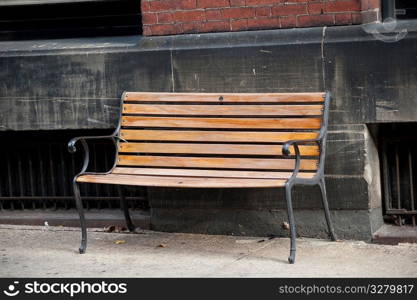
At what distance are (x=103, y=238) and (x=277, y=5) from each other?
6.73 feet

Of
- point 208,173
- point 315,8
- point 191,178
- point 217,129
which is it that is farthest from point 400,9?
point 191,178

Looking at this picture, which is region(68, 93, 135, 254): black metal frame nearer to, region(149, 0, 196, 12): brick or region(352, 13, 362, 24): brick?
region(149, 0, 196, 12): brick

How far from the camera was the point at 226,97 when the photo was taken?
7027mm

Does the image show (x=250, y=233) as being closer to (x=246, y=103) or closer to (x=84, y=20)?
(x=246, y=103)

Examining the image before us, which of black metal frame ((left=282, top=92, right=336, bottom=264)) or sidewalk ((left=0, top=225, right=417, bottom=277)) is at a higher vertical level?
black metal frame ((left=282, top=92, right=336, bottom=264))

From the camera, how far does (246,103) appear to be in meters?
6.97

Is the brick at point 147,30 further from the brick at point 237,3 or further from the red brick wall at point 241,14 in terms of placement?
the brick at point 237,3

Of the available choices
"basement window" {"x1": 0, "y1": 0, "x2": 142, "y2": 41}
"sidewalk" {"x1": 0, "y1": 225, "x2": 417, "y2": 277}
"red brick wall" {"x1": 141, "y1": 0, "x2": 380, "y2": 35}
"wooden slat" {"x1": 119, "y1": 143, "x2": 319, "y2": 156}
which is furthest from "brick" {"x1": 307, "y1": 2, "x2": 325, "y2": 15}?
"sidewalk" {"x1": 0, "y1": 225, "x2": 417, "y2": 277}

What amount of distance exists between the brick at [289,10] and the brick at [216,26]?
35 centimetres

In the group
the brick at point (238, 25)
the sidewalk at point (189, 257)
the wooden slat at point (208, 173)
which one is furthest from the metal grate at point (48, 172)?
the brick at point (238, 25)

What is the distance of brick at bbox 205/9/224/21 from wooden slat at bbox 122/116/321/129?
2.43ft

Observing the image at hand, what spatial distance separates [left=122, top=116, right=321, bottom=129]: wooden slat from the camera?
677cm

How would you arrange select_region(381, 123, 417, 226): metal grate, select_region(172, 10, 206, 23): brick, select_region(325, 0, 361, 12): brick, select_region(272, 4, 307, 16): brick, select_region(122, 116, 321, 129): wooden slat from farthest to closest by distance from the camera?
select_region(172, 10, 206, 23): brick < select_region(381, 123, 417, 226): metal grate < select_region(272, 4, 307, 16): brick < select_region(325, 0, 361, 12): brick < select_region(122, 116, 321, 129): wooden slat

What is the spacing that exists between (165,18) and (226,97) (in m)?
0.79
